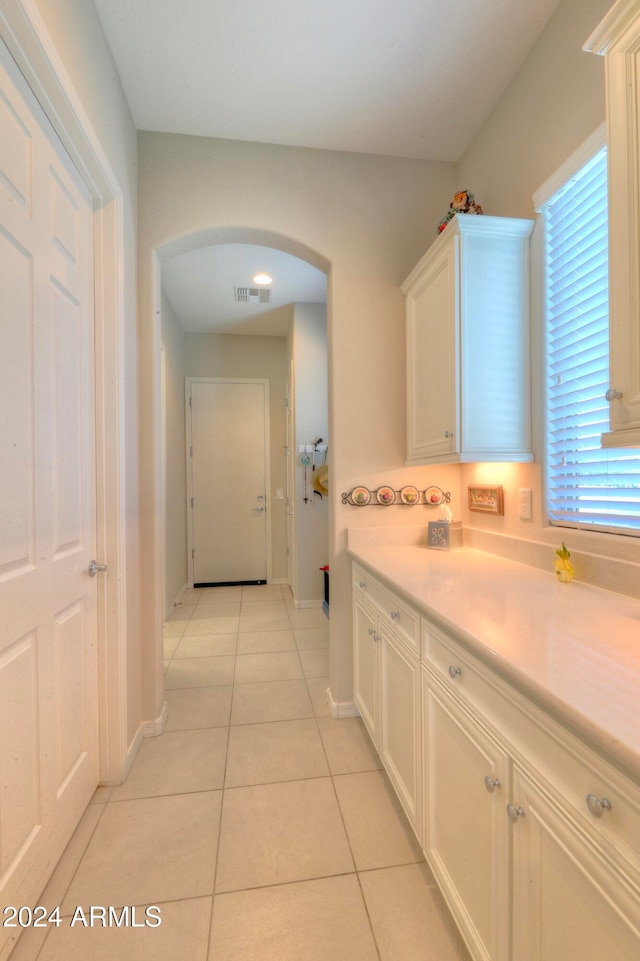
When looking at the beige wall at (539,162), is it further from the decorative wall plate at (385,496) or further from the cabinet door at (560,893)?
the cabinet door at (560,893)

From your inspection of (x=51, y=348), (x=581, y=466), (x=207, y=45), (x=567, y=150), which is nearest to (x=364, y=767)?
(x=581, y=466)

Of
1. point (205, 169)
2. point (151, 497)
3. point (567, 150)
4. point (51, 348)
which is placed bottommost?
point (151, 497)

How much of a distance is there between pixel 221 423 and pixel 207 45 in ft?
10.7

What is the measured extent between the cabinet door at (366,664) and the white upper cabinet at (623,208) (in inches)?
47.0

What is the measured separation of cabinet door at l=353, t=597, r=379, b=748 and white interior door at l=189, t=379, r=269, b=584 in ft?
9.22

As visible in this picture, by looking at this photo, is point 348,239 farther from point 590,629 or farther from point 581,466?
point 590,629

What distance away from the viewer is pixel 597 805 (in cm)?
62

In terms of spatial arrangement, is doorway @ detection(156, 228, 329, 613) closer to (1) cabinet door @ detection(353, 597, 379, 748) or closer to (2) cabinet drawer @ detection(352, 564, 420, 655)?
(1) cabinet door @ detection(353, 597, 379, 748)

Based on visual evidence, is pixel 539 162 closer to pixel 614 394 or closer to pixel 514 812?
pixel 614 394

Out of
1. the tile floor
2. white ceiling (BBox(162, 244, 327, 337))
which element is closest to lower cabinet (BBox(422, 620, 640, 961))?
the tile floor

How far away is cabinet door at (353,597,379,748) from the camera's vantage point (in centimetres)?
173

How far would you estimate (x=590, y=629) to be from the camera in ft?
3.19

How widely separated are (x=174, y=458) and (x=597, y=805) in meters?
3.96

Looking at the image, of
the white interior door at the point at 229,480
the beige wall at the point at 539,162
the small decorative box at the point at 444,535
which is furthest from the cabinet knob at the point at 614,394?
the white interior door at the point at 229,480
